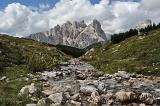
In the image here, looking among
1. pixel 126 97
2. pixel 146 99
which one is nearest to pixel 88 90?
pixel 126 97

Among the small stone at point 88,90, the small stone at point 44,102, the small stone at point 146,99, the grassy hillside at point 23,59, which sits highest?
the grassy hillside at point 23,59

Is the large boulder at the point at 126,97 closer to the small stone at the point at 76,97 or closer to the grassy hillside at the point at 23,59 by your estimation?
the small stone at the point at 76,97

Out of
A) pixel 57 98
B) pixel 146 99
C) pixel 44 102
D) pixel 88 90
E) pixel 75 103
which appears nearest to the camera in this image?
pixel 44 102

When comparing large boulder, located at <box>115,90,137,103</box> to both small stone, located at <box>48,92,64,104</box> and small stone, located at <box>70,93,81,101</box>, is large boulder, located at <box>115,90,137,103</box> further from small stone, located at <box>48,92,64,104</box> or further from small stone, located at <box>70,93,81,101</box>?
small stone, located at <box>48,92,64,104</box>

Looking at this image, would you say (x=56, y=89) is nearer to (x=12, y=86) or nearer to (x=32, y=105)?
(x=12, y=86)

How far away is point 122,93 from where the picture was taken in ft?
97.6

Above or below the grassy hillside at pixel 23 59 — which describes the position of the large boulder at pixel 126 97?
below

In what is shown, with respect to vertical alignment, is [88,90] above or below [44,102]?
above

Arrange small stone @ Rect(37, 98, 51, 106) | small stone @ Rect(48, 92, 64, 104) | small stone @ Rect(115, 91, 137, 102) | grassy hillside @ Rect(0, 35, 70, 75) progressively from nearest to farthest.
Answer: small stone @ Rect(37, 98, 51, 106) → small stone @ Rect(48, 92, 64, 104) → small stone @ Rect(115, 91, 137, 102) → grassy hillside @ Rect(0, 35, 70, 75)

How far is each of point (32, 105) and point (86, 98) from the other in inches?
251

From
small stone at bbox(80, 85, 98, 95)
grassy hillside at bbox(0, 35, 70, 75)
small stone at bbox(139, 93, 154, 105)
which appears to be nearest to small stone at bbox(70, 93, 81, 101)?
small stone at bbox(80, 85, 98, 95)

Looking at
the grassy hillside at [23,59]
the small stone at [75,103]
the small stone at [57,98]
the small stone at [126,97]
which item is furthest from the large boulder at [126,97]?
the grassy hillside at [23,59]

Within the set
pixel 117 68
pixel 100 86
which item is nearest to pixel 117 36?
pixel 117 68

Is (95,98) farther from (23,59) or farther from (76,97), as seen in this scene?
(23,59)
